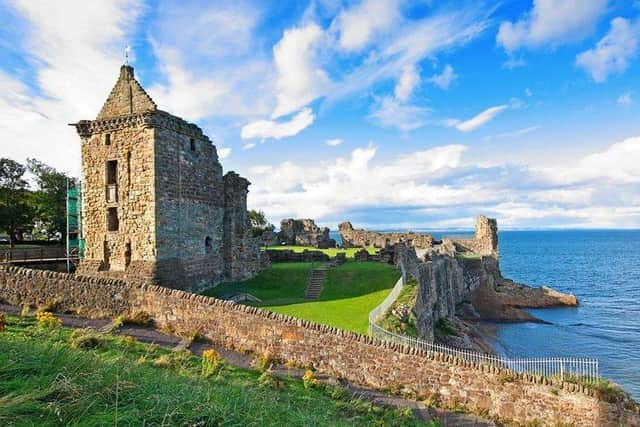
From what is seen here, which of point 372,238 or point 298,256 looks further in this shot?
point 372,238

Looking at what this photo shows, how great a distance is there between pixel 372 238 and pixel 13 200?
123 ft

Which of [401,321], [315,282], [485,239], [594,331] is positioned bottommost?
[594,331]

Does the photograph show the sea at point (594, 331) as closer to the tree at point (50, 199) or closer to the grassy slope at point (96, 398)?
the grassy slope at point (96, 398)

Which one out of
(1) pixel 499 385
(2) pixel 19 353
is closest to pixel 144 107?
(2) pixel 19 353

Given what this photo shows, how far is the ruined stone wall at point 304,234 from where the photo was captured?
46.9 m

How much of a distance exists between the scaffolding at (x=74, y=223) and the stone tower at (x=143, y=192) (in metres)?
1.16

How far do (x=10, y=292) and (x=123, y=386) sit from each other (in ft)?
49.8

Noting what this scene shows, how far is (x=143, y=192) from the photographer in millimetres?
20625

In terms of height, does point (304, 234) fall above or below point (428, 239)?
above

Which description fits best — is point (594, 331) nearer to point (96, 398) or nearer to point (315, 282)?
point (315, 282)

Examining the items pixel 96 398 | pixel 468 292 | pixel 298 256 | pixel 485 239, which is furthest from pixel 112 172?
pixel 485 239

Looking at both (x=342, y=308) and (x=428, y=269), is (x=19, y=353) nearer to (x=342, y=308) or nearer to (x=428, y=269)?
(x=342, y=308)

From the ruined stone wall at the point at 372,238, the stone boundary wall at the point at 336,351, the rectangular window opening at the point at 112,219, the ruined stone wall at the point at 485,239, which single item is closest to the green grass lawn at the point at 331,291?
the stone boundary wall at the point at 336,351

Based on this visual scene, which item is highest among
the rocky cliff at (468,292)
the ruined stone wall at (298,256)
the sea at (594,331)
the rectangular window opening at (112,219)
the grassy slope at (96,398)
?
the rectangular window opening at (112,219)
